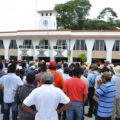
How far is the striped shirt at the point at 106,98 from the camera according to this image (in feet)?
25.0

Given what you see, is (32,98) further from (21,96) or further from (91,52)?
(91,52)

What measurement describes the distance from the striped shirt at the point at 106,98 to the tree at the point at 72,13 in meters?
65.2

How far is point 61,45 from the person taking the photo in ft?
182

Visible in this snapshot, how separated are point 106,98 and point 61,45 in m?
47.8

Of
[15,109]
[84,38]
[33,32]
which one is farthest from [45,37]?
[15,109]

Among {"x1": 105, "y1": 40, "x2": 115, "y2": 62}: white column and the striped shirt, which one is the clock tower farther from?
the striped shirt

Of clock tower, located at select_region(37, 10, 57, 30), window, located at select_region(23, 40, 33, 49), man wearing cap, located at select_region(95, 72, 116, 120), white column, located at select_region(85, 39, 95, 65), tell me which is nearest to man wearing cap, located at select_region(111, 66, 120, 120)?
man wearing cap, located at select_region(95, 72, 116, 120)

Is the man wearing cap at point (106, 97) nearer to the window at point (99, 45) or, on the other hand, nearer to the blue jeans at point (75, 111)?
the blue jeans at point (75, 111)

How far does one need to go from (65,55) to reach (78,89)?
154 ft

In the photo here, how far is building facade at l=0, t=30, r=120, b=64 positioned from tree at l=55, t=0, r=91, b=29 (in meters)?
16.5

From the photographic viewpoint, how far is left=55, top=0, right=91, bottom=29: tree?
72.8m

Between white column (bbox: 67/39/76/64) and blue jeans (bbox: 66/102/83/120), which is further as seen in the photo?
white column (bbox: 67/39/76/64)

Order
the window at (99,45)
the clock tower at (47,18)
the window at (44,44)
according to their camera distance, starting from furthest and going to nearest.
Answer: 1. the clock tower at (47,18)
2. the window at (44,44)
3. the window at (99,45)

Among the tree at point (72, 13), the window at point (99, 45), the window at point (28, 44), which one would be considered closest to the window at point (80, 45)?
the window at point (99, 45)
